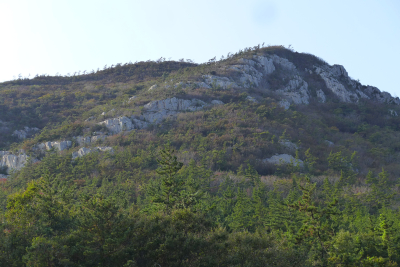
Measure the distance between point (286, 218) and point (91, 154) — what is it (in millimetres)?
27758

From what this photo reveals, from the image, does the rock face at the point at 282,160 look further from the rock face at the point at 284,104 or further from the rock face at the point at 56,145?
the rock face at the point at 56,145

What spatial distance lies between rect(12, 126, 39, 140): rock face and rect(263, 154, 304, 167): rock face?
3824 centimetres

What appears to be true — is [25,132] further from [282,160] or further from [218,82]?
[282,160]

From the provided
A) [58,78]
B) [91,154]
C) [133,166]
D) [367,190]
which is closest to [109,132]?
[91,154]

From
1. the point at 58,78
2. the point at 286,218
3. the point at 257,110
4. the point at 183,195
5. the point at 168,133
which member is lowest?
the point at 286,218

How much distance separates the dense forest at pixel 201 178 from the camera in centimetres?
1349

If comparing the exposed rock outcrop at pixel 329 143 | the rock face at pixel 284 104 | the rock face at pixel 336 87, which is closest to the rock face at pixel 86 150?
the exposed rock outcrop at pixel 329 143

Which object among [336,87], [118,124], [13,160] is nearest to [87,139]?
[118,124]

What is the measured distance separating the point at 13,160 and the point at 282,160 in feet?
118

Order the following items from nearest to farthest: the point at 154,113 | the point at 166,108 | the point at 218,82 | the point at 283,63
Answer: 1. the point at 154,113
2. the point at 166,108
3. the point at 218,82
4. the point at 283,63

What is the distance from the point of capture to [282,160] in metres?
42.3

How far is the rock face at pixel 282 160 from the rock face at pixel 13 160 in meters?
32.5

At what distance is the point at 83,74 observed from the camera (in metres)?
89.4

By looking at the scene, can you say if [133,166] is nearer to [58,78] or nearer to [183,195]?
[183,195]
